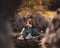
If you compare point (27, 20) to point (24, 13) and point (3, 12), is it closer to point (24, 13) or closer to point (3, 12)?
point (24, 13)

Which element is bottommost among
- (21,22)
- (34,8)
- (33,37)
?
(33,37)

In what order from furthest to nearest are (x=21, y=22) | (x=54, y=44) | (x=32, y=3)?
(x=21, y=22), (x=32, y=3), (x=54, y=44)

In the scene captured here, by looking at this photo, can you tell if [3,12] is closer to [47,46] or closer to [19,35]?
[47,46]

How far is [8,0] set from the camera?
0.88ft

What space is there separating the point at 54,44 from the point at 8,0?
10cm

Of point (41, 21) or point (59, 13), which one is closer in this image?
point (59, 13)

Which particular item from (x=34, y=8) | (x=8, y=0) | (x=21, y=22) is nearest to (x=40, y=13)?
(x=34, y=8)

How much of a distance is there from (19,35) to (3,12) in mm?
1569

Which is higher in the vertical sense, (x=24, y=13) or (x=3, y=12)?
(x=3, y=12)

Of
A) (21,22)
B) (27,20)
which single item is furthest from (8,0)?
(21,22)

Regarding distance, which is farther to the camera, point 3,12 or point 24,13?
point 24,13

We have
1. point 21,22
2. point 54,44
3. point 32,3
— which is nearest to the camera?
point 54,44

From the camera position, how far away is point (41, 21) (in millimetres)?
1835

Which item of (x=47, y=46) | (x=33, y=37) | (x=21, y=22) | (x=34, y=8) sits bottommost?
(x=33, y=37)
